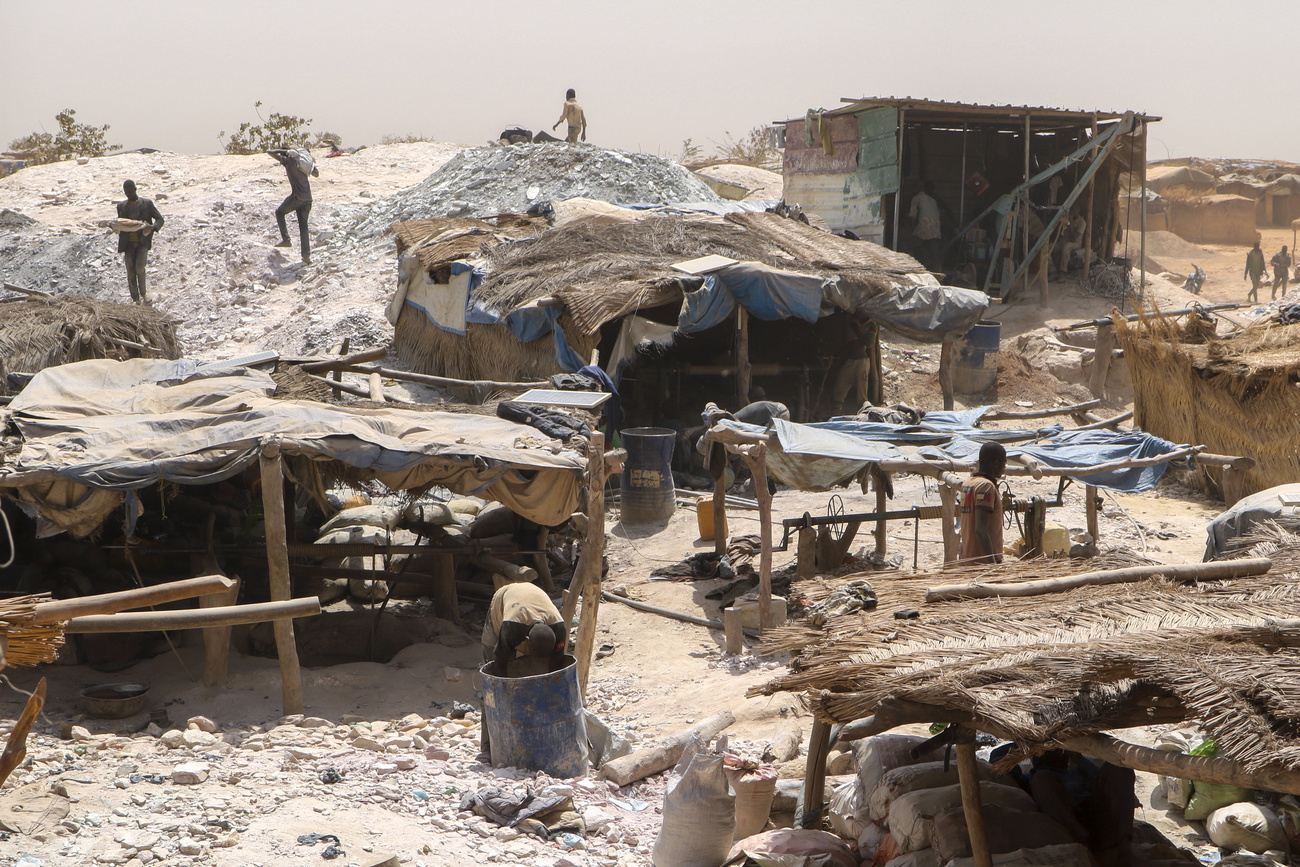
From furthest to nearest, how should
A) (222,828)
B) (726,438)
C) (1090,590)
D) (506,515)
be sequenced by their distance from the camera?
(506,515)
(726,438)
(222,828)
(1090,590)

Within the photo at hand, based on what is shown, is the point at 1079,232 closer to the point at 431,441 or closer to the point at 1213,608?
the point at 431,441

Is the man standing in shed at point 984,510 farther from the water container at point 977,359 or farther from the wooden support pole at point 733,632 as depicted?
the water container at point 977,359

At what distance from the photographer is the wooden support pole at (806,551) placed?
8938 mm

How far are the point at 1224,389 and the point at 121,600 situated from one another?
11.8 metres

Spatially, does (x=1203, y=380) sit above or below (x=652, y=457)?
above

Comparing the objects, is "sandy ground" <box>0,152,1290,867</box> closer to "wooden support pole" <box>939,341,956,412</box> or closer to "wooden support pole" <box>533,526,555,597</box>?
"wooden support pole" <box>533,526,555,597</box>

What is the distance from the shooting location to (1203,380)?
Answer: 40.8ft

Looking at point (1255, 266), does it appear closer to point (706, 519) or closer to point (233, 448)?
point (706, 519)

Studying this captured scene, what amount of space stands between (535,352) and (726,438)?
5.76 m

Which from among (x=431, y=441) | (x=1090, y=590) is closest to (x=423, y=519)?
(x=431, y=441)

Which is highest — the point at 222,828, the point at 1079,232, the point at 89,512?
the point at 1079,232

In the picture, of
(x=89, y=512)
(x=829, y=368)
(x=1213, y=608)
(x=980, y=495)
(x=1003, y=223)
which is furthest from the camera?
(x=1003, y=223)

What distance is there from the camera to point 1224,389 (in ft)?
39.8

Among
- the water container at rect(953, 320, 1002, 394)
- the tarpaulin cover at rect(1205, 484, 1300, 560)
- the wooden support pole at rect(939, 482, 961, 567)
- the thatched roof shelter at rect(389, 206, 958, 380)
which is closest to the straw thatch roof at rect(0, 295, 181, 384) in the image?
the thatched roof shelter at rect(389, 206, 958, 380)
